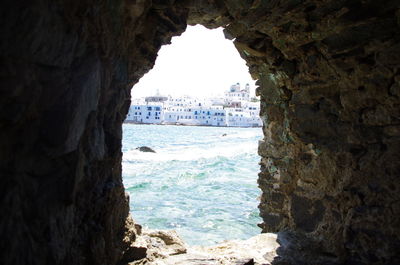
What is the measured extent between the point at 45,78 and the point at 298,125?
3.39 meters

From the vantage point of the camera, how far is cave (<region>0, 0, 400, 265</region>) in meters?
1.76

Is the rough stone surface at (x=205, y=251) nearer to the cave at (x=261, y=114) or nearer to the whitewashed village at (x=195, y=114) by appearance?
the cave at (x=261, y=114)

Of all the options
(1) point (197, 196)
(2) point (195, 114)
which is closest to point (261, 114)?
(1) point (197, 196)

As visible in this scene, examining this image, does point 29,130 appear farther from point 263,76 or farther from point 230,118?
point 230,118

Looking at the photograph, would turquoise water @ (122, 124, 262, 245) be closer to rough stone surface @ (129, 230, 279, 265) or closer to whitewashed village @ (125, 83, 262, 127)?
rough stone surface @ (129, 230, 279, 265)

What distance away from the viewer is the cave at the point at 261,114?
176cm

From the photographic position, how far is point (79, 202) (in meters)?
2.59

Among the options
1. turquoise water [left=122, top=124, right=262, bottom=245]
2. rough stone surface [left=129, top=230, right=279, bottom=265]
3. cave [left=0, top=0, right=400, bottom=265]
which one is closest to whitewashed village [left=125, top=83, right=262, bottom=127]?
turquoise water [left=122, top=124, right=262, bottom=245]

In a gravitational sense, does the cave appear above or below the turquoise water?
above

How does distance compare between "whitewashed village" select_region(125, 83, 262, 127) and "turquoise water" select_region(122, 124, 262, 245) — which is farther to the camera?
"whitewashed village" select_region(125, 83, 262, 127)

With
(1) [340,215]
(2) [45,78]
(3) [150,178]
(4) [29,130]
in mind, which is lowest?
(3) [150,178]

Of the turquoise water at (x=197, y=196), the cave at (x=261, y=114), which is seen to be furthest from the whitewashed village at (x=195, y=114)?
the cave at (x=261, y=114)

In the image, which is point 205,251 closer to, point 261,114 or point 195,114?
point 261,114

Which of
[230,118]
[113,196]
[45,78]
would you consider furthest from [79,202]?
[230,118]
